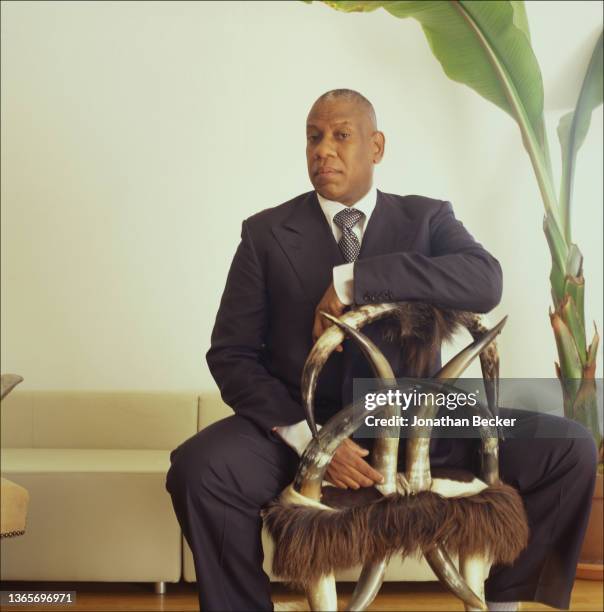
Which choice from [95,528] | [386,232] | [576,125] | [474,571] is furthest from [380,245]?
[576,125]

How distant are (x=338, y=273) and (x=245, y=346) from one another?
304 mm

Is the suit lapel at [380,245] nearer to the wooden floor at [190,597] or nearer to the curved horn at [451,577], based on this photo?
the curved horn at [451,577]

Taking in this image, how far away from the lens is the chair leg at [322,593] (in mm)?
1550

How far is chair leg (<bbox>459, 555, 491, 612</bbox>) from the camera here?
1.60 meters

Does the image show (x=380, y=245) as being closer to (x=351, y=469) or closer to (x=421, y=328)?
(x=421, y=328)

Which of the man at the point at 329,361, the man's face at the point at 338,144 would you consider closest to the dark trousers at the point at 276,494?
the man at the point at 329,361

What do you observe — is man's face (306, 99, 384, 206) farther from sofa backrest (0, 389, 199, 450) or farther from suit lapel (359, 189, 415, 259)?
sofa backrest (0, 389, 199, 450)

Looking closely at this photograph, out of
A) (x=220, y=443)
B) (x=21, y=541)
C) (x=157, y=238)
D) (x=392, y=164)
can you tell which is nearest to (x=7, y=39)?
(x=157, y=238)

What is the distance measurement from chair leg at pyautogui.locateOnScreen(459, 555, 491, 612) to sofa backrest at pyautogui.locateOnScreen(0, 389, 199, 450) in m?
1.53

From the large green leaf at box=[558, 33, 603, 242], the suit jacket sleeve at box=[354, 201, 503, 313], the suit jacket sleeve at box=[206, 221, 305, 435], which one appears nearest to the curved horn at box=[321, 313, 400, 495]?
the suit jacket sleeve at box=[354, 201, 503, 313]

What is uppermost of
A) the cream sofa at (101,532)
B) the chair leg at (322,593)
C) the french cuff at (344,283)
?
the french cuff at (344,283)

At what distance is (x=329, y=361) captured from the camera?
183 cm

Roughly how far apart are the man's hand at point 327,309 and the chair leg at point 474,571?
17.5 inches

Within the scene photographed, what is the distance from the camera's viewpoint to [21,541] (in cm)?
242
